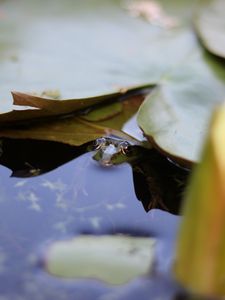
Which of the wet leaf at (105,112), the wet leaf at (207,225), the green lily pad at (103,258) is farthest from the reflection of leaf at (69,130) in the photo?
the wet leaf at (207,225)

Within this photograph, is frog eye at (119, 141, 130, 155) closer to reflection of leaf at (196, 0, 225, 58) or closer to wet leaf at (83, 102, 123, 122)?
wet leaf at (83, 102, 123, 122)

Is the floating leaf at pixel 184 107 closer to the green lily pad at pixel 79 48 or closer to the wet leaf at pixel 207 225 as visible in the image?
the green lily pad at pixel 79 48

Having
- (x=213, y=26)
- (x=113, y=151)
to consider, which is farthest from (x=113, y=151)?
(x=213, y=26)

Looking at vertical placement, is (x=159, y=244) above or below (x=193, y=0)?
below

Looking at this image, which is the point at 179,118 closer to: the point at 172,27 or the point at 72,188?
the point at 72,188

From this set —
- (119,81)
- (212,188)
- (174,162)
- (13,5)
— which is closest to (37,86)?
(119,81)

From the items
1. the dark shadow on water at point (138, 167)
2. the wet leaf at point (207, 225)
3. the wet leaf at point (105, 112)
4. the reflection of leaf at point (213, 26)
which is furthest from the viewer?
the reflection of leaf at point (213, 26)

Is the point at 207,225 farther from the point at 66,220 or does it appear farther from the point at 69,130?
the point at 69,130
